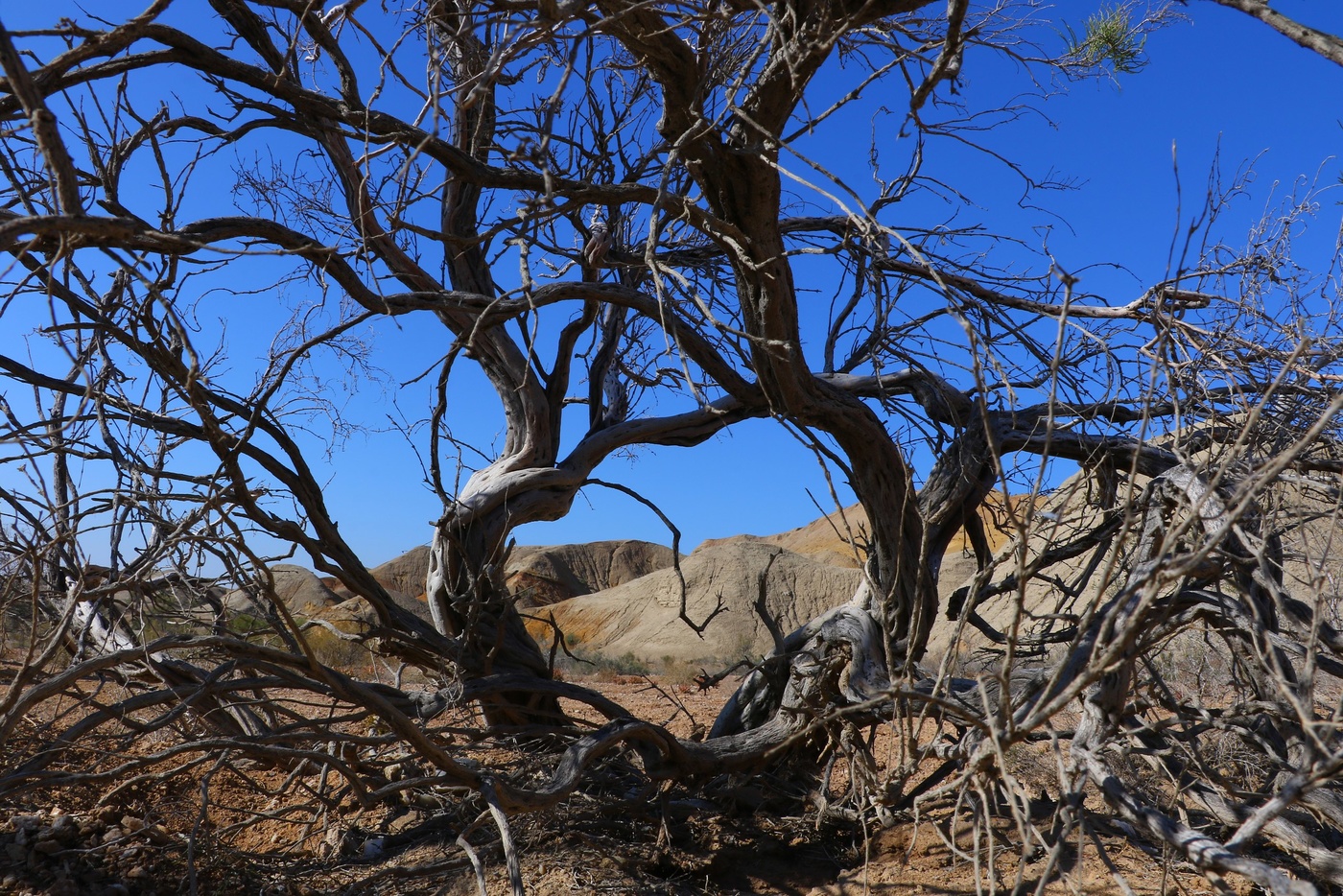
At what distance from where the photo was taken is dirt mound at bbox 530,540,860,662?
2116 cm

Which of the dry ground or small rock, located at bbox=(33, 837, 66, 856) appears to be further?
small rock, located at bbox=(33, 837, 66, 856)

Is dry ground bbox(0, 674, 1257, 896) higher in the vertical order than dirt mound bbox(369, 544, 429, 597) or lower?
lower

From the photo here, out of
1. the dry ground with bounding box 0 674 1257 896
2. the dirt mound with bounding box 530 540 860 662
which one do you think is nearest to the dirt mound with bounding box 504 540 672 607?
the dirt mound with bounding box 530 540 860 662

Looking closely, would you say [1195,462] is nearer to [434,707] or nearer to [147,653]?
[434,707]

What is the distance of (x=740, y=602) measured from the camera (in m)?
22.8

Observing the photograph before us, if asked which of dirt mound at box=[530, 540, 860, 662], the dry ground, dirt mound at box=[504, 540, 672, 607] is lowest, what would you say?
the dry ground

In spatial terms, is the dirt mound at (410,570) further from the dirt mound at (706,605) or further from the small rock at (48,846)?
the small rock at (48,846)

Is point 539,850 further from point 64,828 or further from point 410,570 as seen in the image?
point 410,570

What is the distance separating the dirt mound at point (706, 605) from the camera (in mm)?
21156

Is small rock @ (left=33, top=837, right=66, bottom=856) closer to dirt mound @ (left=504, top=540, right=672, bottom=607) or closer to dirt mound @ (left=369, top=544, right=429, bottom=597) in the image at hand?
dirt mound @ (left=369, top=544, right=429, bottom=597)

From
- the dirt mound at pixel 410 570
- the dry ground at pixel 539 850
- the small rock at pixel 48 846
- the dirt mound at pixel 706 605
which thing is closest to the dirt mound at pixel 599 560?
the dirt mound at pixel 410 570

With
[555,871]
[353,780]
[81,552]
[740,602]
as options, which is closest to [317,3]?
[81,552]

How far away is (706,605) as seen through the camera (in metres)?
22.3

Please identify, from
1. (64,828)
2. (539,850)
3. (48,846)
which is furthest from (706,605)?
(48,846)
